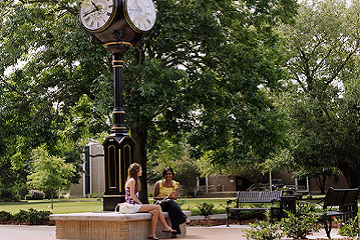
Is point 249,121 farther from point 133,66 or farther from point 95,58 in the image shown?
point 95,58

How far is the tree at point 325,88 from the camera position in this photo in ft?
101

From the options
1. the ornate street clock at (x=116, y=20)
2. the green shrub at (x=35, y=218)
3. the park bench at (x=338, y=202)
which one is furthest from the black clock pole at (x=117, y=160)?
the green shrub at (x=35, y=218)

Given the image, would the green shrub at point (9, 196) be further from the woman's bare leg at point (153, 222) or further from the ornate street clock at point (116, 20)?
the woman's bare leg at point (153, 222)

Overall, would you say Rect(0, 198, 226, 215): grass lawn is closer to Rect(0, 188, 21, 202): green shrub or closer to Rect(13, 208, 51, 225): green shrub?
Rect(13, 208, 51, 225): green shrub

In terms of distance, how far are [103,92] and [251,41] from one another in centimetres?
658

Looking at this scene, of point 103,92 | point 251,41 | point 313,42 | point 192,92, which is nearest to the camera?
point 103,92

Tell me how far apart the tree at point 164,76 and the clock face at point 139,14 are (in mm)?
4118

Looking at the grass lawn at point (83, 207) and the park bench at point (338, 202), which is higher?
the park bench at point (338, 202)

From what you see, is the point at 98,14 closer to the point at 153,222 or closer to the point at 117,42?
the point at 117,42

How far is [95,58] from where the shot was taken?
1791cm

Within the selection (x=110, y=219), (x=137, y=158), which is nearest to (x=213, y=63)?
(x=137, y=158)

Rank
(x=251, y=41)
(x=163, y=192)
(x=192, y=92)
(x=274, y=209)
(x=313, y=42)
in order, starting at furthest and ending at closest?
(x=313, y=42), (x=251, y=41), (x=192, y=92), (x=274, y=209), (x=163, y=192)

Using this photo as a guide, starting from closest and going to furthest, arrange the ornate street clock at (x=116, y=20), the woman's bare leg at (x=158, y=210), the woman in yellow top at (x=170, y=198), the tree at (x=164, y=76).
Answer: the woman's bare leg at (x=158, y=210)
the woman in yellow top at (x=170, y=198)
the ornate street clock at (x=116, y=20)
the tree at (x=164, y=76)

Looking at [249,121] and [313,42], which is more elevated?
[313,42]
